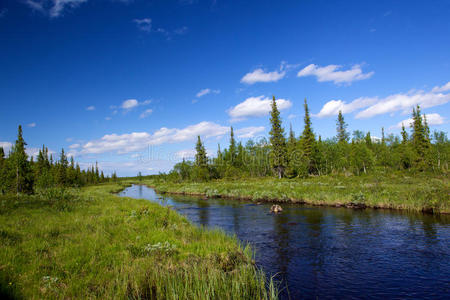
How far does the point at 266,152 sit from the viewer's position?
289ft

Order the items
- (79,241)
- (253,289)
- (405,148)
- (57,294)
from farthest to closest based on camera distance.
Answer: (405,148) → (79,241) → (253,289) → (57,294)

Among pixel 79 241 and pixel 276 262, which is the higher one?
pixel 79 241

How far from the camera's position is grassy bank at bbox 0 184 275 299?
6.15 m

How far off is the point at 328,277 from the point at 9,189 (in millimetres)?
53277

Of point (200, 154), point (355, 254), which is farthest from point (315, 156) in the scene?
point (355, 254)

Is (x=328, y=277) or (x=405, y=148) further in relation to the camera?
(x=405, y=148)

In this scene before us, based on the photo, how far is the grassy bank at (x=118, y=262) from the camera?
20.2 ft

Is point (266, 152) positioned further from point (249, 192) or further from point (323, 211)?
point (323, 211)

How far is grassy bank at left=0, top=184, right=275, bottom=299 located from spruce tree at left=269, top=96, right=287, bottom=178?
47.4 meters

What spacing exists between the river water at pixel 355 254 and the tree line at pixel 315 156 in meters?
37.4

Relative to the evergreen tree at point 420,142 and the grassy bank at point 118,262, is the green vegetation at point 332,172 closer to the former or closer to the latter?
the evergreen tree at point 420,142

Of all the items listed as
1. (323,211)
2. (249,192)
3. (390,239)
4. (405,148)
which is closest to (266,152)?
(405,148)

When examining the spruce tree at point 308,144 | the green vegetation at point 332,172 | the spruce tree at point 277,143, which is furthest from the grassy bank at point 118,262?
the spruce tree at point 308,144

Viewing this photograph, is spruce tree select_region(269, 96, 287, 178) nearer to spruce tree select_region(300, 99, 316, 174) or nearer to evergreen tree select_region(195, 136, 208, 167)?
spruce tree select_region(300, 99, 316, 174)
